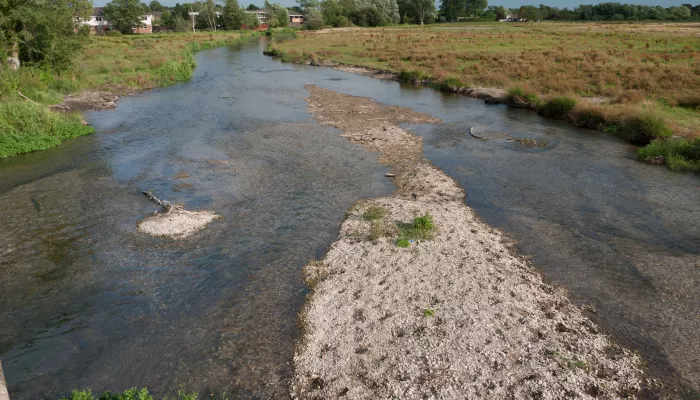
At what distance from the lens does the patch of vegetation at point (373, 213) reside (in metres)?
17.4

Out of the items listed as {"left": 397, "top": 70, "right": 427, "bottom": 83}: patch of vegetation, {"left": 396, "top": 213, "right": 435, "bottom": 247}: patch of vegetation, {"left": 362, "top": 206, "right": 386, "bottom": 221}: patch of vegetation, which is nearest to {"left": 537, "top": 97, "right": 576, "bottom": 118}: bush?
{"left": 397, "top": 70, "right": 427, "bottom": 83}: patch of vegetation

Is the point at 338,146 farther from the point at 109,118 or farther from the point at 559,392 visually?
the point at 559,392

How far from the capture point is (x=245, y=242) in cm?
1620

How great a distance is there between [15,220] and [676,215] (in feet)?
84.5

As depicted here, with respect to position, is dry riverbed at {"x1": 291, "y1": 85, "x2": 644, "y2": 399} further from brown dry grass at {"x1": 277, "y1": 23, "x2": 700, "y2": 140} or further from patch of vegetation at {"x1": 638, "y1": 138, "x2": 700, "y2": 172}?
brown dry grass at {"x1": 277, "y1": 23, "x2": 700, "y2": 140}

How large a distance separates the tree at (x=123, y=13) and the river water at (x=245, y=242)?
106 m

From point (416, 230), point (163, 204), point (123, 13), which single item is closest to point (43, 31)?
point (163, 204)

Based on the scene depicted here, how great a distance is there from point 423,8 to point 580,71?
118 m

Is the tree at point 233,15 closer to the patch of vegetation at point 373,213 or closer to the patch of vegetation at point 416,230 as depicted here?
the patch of vegetation at point 373,213

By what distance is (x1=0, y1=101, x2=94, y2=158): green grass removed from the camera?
83.1 ft

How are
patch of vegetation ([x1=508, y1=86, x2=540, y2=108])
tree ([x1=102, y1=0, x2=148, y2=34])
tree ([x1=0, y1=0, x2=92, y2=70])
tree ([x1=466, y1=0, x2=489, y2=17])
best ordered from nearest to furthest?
tree ([x1=0, y1=0, x2=92, y2=70]) < patch of vegetation ([x1=508, y1=86, x2=540, y2=108]) < tree ([x1=102, y1=0, x2=148, y2=34]) < tree ([x1=466, y1=0, x2=489, y2=17])

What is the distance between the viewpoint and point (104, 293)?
13.4 meters

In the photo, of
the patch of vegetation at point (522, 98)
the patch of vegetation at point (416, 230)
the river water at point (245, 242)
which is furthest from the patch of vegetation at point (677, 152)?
the patch of vegetation at point (416, 230)

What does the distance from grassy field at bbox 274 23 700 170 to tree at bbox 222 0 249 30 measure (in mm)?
80022
